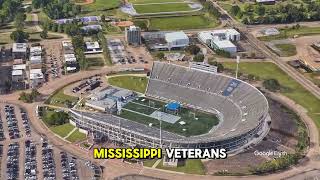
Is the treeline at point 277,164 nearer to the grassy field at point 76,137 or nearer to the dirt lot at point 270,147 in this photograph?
the dirt lot at point 270,147

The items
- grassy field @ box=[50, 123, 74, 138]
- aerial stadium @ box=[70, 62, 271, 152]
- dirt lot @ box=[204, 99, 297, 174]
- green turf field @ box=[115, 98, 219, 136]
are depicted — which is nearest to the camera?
dirt lot @ box=[204, 99, 297, 174]

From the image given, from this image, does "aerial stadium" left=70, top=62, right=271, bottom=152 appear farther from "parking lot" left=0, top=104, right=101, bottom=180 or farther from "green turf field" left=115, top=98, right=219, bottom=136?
"parking lot" left=0, top=104, right=101, bottom=180

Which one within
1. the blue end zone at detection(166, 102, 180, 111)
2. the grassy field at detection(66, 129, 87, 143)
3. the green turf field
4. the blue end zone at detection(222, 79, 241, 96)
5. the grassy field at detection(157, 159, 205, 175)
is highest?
the blue end zone at detection(222, 79, 241, 96)

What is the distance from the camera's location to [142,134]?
16638 cm

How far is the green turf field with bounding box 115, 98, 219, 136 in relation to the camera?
181 m

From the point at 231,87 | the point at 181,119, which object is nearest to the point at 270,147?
the point at 181,119

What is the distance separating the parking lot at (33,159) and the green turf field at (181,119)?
31.9 m

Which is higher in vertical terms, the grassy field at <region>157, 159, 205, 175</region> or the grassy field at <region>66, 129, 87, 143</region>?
the grassy field at <region>66, 129, 87, 143</region>

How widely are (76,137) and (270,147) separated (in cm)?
6414

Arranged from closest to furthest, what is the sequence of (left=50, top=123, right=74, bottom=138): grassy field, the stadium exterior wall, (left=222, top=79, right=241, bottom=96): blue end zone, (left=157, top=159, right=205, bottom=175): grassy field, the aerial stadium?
(left=157, top=159, right=205, bottom=175): grassy field, the stadium exterior wall, the aerial stadium, (left=50, top=123, right=74, bottom=138): grassy field, (left=222, top=79, right=241, bottom=96): blue end zone

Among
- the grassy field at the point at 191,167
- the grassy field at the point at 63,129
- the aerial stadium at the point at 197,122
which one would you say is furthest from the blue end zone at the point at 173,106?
the grassy field at the point at 63,129

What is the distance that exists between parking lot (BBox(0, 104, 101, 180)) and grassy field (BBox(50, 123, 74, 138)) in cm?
613

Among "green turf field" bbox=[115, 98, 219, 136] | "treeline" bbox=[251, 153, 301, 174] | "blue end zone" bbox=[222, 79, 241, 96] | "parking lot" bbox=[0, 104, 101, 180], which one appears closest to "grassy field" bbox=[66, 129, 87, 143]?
"parking lot" bbox=[0, 104, 101, 180]

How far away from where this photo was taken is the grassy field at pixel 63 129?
18040 centimetres
